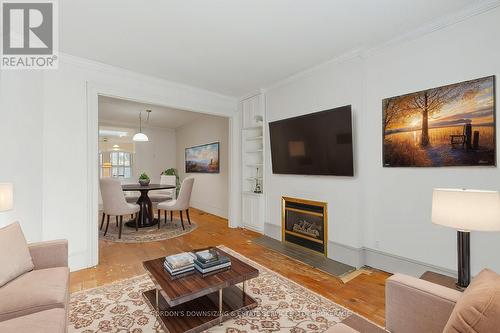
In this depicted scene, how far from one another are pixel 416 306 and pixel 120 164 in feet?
27.2

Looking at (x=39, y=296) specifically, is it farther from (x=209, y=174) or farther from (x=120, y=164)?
(x=120, y=164)

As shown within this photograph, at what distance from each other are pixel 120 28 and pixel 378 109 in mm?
2958

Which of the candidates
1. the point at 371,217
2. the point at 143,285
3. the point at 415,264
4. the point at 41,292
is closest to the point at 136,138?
the point at 143,285

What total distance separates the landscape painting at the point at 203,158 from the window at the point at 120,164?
6.36 ft

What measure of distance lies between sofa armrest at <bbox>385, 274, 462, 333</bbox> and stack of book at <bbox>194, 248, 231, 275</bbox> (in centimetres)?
122

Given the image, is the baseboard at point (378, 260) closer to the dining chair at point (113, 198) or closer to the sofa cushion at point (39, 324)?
the sofa cushion at point (39, 324)

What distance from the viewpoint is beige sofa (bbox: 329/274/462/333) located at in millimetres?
1283

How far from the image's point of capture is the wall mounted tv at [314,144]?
314 cm

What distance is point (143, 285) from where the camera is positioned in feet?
8.53

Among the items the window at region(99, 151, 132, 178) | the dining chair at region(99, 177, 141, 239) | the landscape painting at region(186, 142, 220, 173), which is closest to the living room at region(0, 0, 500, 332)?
the dining chair at region(99, 177, 141, 239)

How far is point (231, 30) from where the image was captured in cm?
257

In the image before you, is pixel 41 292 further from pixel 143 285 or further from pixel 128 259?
pixel 128 259

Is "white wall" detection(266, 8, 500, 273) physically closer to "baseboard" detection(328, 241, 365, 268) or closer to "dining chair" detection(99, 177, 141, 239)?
"baseboard" detection(328, 241, 365, 268)

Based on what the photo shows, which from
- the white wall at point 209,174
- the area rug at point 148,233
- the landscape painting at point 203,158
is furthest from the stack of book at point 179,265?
the landscape painting at point 203,158
